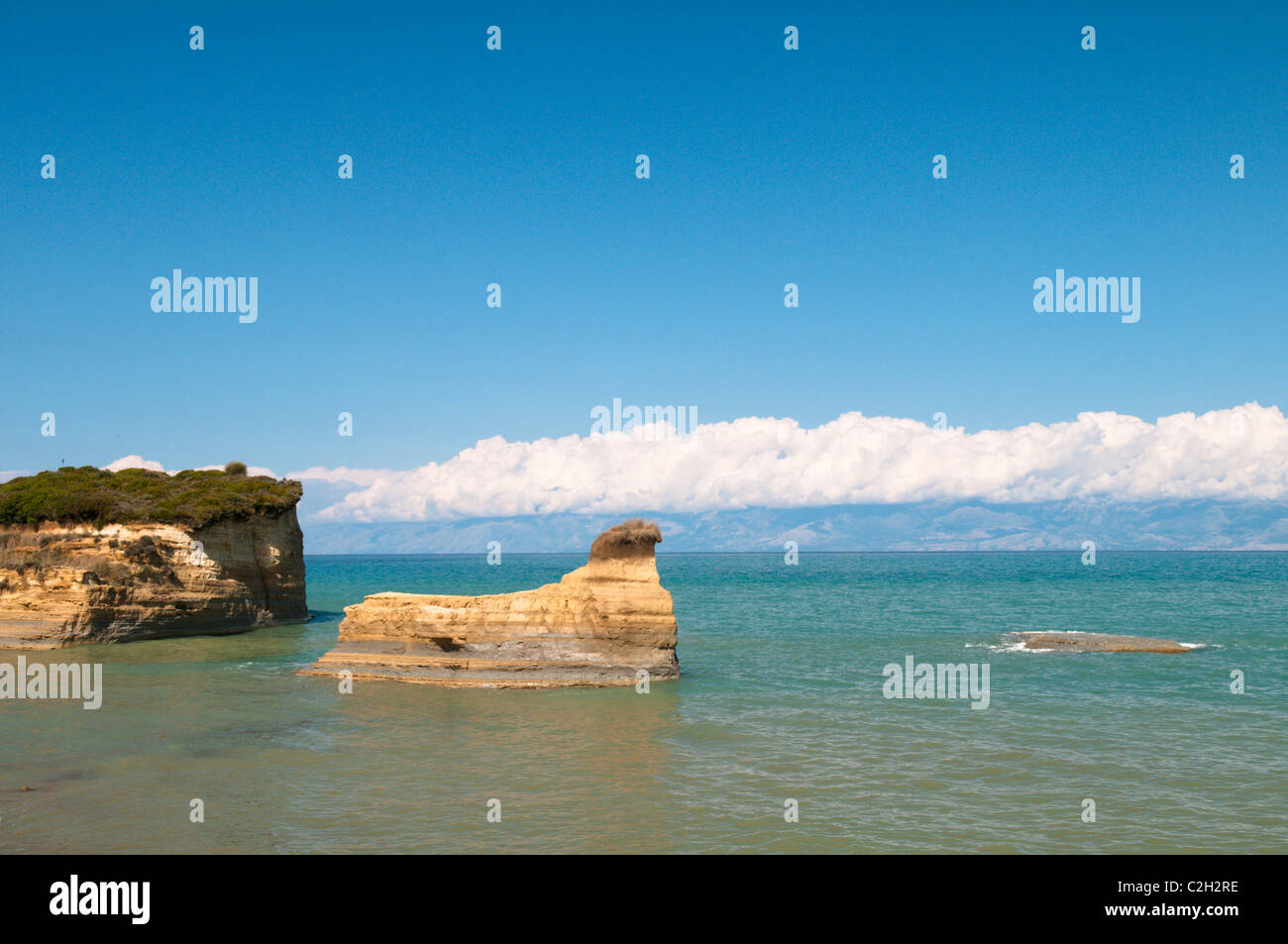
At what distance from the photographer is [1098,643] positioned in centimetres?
4212

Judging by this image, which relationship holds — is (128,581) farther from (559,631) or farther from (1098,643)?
(1098,643)

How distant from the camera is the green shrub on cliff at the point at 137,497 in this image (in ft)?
149

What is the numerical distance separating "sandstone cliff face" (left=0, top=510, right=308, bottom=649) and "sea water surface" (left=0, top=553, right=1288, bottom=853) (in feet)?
15.8

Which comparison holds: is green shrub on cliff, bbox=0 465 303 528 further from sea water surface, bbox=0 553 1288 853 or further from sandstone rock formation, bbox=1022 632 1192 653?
sandstone rock formation, bbox=1022 632 1192 653

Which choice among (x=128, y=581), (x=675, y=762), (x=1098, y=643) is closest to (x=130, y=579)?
(x=128, y=581)

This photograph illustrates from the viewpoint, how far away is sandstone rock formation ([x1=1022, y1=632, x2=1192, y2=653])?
1591 inches

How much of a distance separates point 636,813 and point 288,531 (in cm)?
4527

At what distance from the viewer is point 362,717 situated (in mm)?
25938

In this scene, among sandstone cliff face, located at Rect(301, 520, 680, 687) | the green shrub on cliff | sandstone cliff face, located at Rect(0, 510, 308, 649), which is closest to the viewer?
sandstone cliff face, located at Rect(301, 520, 680, 687)

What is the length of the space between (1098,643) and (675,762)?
29.9 meters

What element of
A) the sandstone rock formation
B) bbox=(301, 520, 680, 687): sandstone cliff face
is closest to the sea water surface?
bbox=(301, 520, 680, 687): sandstone cliff face

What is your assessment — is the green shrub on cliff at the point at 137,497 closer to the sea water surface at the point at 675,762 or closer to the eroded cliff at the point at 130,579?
the eroded cliff at the point at 130,579
